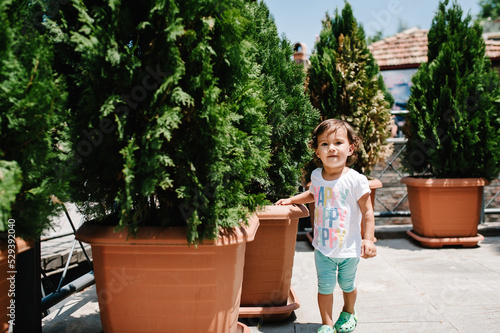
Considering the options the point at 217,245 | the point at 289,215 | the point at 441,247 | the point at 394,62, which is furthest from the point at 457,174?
the point at 394,62

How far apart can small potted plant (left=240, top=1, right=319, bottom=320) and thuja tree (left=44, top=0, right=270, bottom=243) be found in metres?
0.64

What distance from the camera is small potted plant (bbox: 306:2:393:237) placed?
14.3 feet

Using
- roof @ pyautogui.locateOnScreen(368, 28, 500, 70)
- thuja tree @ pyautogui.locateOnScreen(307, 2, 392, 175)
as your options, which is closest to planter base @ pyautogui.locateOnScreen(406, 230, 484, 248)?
thuja tree @ pyautogui.locateOnScreen(307, 2, 392, 175)

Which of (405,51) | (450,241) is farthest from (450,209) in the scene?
(405,51)

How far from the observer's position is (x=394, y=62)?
534 inches

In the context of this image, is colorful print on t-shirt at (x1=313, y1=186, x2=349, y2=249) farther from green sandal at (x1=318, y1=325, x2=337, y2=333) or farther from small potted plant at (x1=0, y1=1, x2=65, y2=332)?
small potted plant at (x1=0, y1=1, x2=65, y2=332)

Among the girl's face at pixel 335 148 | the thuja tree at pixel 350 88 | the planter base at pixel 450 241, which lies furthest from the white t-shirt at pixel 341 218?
the planter base at pixel 450 241

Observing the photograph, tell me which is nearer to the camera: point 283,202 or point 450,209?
point 283,202

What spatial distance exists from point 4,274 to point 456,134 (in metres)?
4.51

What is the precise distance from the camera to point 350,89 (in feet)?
14.3

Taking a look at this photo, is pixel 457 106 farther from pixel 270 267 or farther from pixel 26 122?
pixel 26 122

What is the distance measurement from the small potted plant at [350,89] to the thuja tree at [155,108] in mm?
2867

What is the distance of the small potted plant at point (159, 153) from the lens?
5.09 ft

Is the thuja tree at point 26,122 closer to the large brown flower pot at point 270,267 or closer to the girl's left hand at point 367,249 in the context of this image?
the large brown flower pot at point 270,267
